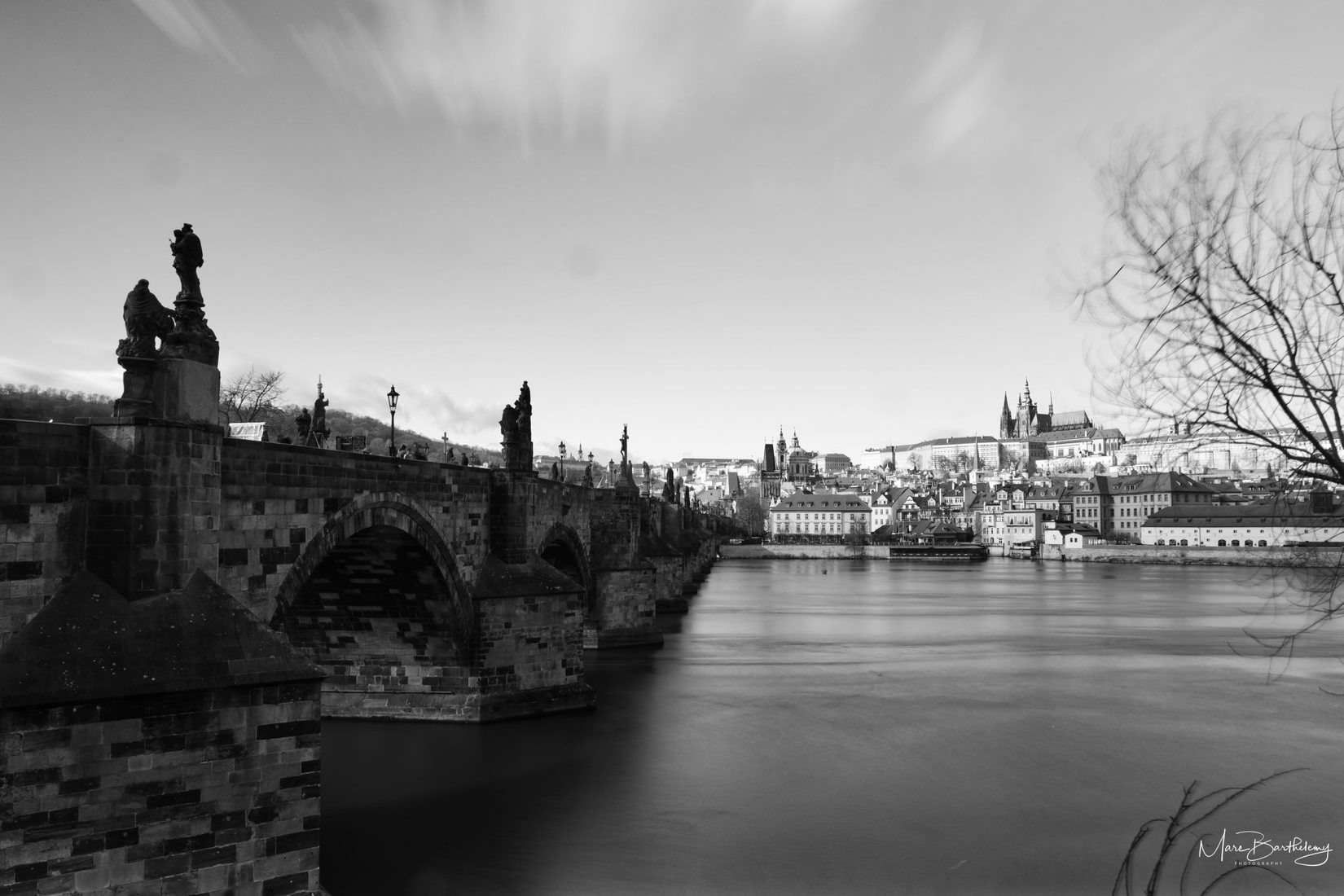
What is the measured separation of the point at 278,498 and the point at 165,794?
471cm

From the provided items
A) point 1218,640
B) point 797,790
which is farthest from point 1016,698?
point 1218,640

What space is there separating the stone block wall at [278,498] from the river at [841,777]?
13.8 feet

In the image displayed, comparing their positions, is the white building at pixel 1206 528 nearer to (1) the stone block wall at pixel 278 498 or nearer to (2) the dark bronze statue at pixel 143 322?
(1) the stone block wall at pixel 278 498

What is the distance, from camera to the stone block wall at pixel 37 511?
822cm

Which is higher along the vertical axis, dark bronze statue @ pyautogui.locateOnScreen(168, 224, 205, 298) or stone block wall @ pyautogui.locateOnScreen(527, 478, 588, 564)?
dark bronze statue @ pyautogui.locateOnScreen(168, 224, 205, 298)

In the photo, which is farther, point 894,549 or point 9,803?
point 894,549

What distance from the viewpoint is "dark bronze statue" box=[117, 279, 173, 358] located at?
372 inches

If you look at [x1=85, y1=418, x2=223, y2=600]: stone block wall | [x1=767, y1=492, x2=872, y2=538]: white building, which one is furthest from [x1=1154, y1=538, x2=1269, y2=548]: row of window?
[x1=85, y1=418, x2=223, y2=600]: stone block wall

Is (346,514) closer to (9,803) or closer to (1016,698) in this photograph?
(9,803)

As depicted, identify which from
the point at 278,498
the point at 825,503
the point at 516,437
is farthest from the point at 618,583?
the point at 825,503

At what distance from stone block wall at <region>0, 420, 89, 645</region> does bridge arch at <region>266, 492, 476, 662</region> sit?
11.2ft

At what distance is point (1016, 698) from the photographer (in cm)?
2592

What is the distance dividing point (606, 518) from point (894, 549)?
86713mm

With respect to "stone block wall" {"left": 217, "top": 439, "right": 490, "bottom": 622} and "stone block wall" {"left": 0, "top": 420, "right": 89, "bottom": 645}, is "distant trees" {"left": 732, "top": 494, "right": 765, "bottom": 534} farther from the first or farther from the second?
"stone block wall" {"left": 0, "top": 420, "right": 89, "bottom": 645}
